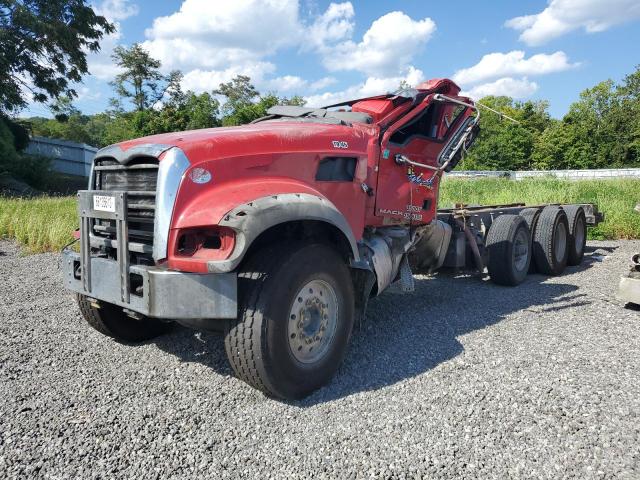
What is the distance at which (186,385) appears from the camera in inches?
143

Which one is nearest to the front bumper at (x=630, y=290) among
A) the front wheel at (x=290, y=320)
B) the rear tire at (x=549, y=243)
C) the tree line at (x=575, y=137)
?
the rear tire at (x=549, y=243)

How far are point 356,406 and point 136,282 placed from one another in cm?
172

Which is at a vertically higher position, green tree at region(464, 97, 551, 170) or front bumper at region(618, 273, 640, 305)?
green tree at region(464, 97, 551, 170)

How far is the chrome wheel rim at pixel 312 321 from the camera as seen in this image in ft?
11.1

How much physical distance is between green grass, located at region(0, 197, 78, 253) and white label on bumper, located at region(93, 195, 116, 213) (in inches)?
277

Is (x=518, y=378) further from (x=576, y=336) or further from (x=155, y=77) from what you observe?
(x=155, y=77)

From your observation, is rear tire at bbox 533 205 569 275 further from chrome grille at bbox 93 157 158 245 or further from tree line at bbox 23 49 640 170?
tree line at bbox 23 49 640 170

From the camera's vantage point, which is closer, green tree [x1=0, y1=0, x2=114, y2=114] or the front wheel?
the front wheel

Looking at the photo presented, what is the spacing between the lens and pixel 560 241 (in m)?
8.41

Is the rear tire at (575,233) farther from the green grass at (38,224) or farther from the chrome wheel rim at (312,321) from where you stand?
the green grass at (38,224)

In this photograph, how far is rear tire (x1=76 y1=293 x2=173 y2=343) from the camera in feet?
13.7

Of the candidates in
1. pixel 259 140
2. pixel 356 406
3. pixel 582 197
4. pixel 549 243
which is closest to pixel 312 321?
pixel 356 406

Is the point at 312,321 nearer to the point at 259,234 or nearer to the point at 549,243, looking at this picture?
the point at 259,234

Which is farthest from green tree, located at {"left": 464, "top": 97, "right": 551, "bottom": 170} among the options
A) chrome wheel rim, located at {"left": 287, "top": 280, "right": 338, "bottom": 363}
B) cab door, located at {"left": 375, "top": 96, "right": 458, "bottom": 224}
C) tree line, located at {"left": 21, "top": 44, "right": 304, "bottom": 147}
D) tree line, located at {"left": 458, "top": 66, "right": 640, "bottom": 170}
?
chrome wheel rim, located at {"left": 287, "top": 280, "right": 338, "bottom": 363}
